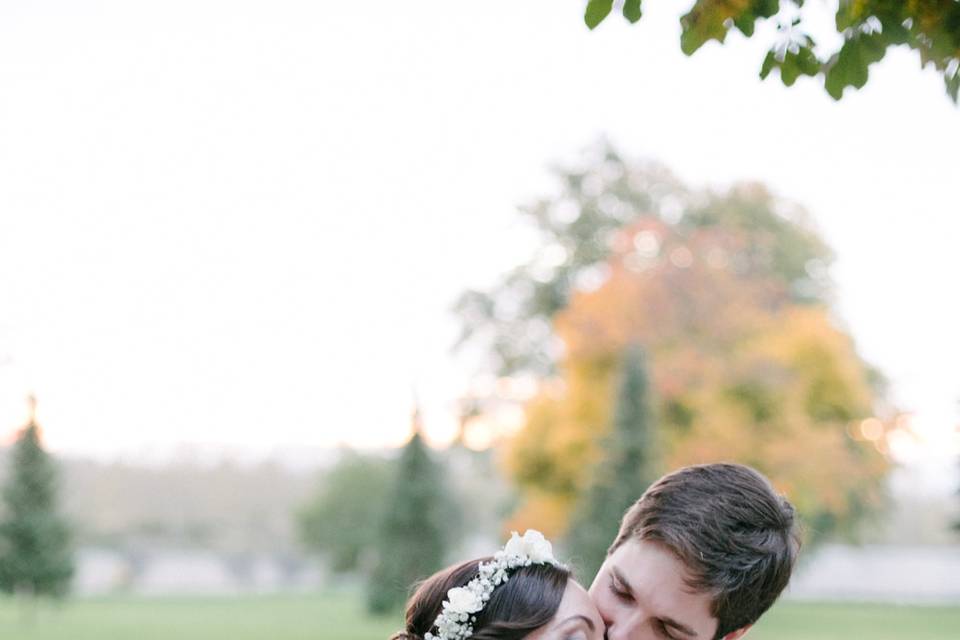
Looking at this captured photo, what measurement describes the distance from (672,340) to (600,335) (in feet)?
5.39

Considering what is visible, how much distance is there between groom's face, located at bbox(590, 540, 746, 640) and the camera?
305 cm

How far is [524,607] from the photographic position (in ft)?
Result: 8.68

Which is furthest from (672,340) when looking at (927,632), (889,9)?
(889,9)

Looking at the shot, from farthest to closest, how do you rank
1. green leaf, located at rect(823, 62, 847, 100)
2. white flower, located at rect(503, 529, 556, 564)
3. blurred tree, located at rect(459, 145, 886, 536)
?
blurred tree, located at rect(459, 145, 886, 536), green leaf, located at rect(823, 62, 847, 100), white flower, located at rect(503, 529, 556, 564)

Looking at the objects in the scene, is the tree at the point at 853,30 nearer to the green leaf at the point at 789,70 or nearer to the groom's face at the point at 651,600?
the green leaf at the point at 789,70

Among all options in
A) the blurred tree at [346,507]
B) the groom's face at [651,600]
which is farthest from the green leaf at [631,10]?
the blurred tree at [346,507]

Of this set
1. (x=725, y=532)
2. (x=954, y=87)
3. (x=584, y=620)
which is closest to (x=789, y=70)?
(x=954, y=87)

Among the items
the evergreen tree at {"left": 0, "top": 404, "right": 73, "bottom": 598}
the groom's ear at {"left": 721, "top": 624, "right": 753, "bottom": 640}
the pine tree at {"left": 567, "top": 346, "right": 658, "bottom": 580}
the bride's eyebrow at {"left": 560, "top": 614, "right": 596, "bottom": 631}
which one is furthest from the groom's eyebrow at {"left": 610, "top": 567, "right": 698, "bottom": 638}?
the evergreen tree at {"left": 0, "top": 404, "right": 73, "bottom": 598}

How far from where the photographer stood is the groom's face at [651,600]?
10.0 ft

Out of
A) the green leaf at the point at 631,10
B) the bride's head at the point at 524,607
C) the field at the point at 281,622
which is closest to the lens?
the bride's head at the point at 524,607

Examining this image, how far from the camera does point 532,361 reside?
36031 mm

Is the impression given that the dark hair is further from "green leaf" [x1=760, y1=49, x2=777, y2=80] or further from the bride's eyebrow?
"green leaf" [x1=760, y1=49, x2=777, y2=80]

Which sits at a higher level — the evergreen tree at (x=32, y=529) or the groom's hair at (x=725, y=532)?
the groom's hair at (x=725, y=532)

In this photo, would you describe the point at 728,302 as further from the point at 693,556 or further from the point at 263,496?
the point at 263,496
